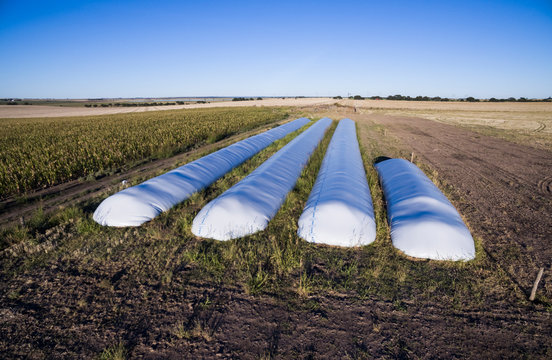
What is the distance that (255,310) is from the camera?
3.73 meters

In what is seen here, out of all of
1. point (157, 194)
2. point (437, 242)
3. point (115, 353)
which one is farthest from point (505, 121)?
point (115, 353)

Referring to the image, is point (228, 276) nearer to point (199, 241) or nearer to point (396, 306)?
point (199, 241)

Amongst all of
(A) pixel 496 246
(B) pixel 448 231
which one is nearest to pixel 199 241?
(B) pixel 448 231

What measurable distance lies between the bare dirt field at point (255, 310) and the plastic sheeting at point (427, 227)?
0.86 feet

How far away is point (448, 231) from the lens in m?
4.78

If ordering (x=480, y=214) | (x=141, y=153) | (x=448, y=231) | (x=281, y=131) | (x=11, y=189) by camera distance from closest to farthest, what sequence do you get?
(x=448, y=231) → (x=480, y=214) → (x=11, y=189) → (x=141, y=153) → (x=281, y=131)

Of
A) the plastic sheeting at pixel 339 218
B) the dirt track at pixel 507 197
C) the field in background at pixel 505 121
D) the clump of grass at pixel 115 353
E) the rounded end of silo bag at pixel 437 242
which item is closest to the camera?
the clump of grass at pixel 115 353

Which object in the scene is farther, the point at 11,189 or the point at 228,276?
the point at 11,189

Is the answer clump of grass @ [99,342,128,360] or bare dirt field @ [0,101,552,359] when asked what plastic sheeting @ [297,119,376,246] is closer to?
bare dirt field @ [0,101,552,359]

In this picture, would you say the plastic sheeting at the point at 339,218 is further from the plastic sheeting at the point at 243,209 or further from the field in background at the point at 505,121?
the field in background at the point at 505,121

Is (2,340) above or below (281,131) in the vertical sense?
below

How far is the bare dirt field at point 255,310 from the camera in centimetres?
317

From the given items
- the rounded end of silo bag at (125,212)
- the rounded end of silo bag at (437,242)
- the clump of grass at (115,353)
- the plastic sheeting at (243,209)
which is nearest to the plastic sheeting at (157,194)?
the rounded end of silo bag at (125,212)

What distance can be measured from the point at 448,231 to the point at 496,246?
1.53 metres
